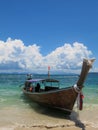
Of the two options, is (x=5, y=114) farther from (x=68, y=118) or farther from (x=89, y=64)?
(x=89, y=64)

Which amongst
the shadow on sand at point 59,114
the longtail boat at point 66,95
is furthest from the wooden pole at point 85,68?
the shadow on sand at point 59,114

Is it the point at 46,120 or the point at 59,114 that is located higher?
the point at 59,114

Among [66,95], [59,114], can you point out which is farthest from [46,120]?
[66,95]

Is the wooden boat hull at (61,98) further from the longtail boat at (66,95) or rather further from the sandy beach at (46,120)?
the sandy beach at (46,120)

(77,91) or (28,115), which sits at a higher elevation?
(77,91)

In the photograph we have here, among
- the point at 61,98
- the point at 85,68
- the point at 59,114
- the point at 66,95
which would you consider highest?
the point at 85,68

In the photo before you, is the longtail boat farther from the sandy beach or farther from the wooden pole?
the sandy beach

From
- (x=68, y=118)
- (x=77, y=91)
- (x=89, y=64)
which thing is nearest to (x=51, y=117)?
(x=68, y=118)

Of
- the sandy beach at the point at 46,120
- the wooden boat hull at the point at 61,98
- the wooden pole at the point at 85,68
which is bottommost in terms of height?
the sandy beach at the point at 46,120

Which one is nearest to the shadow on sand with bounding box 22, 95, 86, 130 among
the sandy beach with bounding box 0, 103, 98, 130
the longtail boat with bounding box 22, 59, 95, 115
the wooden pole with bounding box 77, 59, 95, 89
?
the sandy beach with bounding box 0, 103, 98, 130

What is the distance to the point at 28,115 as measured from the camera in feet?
51.4

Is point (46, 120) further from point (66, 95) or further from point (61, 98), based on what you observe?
point (66, 95)

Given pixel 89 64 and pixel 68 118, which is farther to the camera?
pixel 68 118

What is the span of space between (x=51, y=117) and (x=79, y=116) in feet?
5.85
